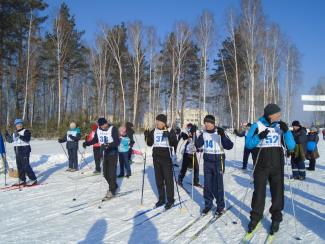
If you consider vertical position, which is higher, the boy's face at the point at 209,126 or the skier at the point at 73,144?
the boy's face at the point at 209,126

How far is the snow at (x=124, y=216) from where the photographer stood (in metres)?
5.55

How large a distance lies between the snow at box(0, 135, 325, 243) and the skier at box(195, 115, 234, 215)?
0.35 meters

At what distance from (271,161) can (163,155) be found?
A: 8.10ft

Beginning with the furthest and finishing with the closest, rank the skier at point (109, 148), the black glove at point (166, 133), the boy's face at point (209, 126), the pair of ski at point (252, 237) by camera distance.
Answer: the skier at point (109, 148) < the black glove at point (166, 133) < the boy's face at point (209, 126) < the pair of ski at point (252, 237)

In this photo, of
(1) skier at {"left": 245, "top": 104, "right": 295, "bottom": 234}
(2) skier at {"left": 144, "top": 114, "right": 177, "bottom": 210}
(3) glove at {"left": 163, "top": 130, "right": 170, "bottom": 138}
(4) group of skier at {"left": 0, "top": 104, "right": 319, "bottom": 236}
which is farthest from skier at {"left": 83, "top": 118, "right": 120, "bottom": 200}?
(1) skier at {"left": 245, "top": 104, "right": 295, "bottom": 234}

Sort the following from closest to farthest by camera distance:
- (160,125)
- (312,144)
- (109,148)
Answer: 1. (160,125)
2. (109,148)
3. (312,144)

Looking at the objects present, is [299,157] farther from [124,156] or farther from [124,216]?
[124,216]

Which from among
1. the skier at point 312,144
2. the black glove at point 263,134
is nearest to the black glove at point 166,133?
the black glove at point 263,134

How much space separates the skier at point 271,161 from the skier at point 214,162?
103 centimetres

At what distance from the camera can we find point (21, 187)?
391 inches

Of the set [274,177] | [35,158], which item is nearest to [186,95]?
[35,158]

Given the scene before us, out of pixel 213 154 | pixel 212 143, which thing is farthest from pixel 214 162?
pixel 212 143

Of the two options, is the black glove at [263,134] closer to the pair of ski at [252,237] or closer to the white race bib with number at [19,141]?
the pair of ski at [252,237]

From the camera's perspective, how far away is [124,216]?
680 centimetres
